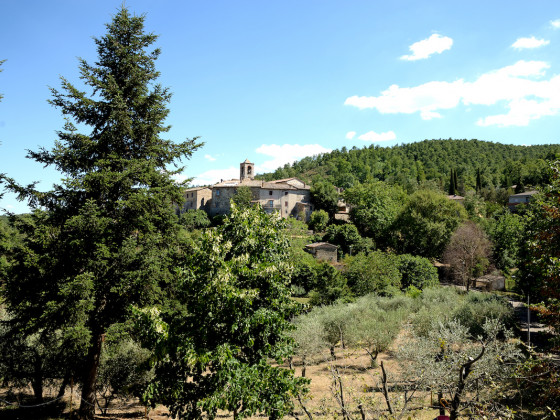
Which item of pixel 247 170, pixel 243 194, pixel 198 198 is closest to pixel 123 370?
pixel 243 194

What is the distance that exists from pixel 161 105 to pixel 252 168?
229 feet

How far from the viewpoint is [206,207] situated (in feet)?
256

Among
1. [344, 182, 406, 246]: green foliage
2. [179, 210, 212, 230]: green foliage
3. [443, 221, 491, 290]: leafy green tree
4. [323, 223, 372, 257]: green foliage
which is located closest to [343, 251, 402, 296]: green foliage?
[443, 221, 491, 290]: leafy green tree

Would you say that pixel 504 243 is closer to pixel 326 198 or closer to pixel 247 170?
pixel 326 198

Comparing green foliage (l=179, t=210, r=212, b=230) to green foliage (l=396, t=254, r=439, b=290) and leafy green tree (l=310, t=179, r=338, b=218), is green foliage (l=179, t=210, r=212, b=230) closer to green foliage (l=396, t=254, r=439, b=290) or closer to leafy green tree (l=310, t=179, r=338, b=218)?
leafy green tree (l=310, t=179, r=338, b=218)

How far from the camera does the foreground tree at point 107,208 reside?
11.1m

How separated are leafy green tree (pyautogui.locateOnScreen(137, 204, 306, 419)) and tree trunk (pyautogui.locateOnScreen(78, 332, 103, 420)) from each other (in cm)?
481

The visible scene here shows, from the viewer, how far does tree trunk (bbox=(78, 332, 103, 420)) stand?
11663mm

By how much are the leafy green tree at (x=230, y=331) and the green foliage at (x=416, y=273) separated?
3555 centimetres

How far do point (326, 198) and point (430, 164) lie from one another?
70051 mm

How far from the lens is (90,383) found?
39.1 feet

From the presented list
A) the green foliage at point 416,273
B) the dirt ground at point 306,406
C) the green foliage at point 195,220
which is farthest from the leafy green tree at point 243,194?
the dirt ground at point 306,406

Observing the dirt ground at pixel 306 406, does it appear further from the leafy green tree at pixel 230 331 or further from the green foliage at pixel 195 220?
the green foliage at pixel 195 220

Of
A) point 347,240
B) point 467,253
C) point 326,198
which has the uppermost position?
point 326,198
